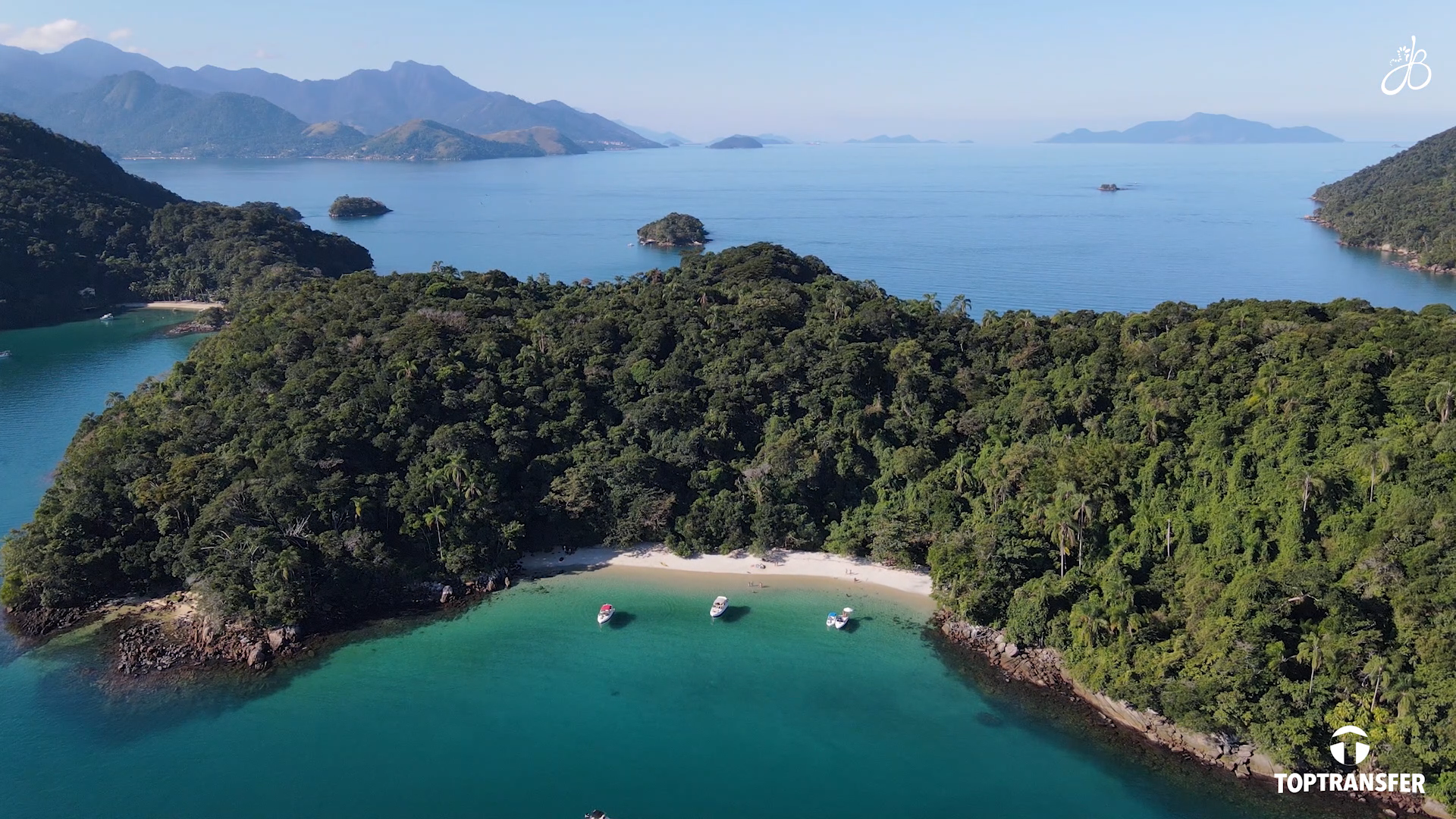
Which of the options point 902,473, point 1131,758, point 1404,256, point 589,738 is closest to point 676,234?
point 902,473

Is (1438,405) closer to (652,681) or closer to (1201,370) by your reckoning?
(1201,370)

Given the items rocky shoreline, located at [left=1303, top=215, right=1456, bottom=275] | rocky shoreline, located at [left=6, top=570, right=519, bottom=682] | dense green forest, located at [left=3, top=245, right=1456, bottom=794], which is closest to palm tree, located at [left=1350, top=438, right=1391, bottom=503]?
dense green forest, located at [left=3, top=245, right=1456, bottom=794]

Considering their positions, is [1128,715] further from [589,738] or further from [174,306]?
[174,306]

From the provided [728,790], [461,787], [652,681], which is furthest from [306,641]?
[728,790]

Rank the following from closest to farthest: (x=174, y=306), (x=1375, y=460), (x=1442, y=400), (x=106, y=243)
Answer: (x=1375, y=460) < (x=1442, y=400) < (x=174, y=306) < (x=106, y=243)

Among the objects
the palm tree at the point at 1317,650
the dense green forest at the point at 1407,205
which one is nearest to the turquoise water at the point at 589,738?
the palm tree at the point at 1317,650

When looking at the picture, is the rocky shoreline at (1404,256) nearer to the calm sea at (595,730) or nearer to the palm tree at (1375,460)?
the palm tree at (1375,460)

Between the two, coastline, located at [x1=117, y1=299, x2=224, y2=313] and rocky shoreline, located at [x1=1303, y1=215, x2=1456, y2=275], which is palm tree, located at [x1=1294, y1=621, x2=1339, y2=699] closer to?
rocky shoreline, located at [x1=1303, y1=215, x2=1456, y2=275]
